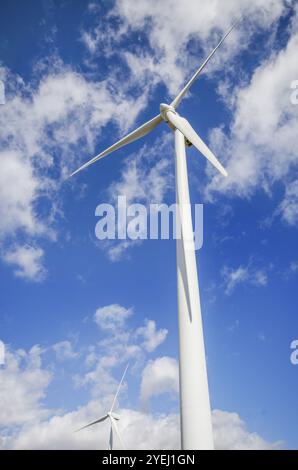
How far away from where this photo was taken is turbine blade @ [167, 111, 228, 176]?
26.5 m

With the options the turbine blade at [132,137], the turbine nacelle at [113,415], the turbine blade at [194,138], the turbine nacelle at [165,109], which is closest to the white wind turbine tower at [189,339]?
the turbine blade at [194,138]

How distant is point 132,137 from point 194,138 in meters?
6.95

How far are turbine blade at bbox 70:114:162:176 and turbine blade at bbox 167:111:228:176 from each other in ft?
8.91

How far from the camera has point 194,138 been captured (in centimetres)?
2695

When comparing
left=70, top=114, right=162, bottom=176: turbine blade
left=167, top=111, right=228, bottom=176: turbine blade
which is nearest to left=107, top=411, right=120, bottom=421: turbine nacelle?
left=70, top=114, right=162, bottom=176: turbine blade

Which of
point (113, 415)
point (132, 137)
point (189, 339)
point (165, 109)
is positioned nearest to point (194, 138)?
point (165, 109)
